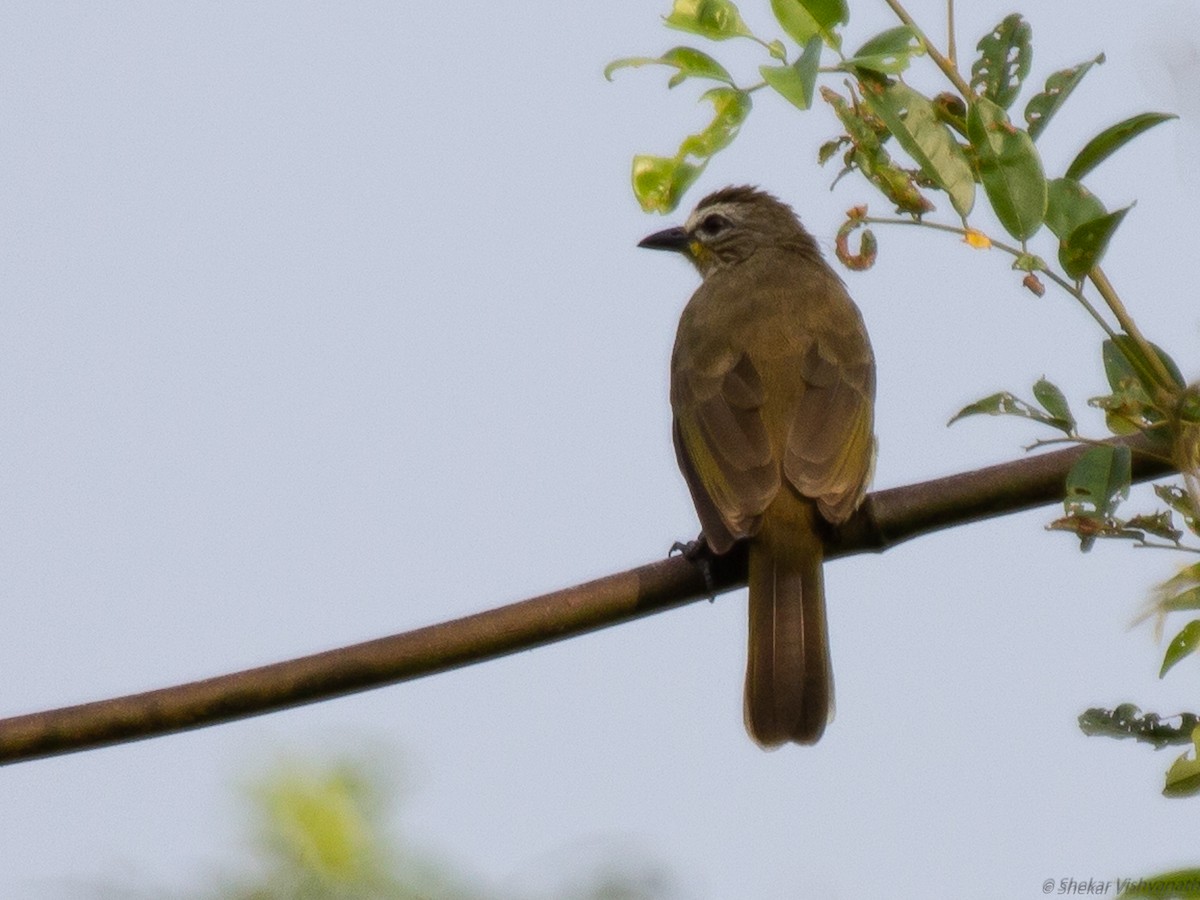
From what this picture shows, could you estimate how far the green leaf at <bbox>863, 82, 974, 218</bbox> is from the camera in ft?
9.47

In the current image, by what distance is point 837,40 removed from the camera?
3129 millimetres

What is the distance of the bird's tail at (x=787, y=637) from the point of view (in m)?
4.62

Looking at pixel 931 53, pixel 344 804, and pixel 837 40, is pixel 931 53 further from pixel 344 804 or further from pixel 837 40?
pixel 344 804

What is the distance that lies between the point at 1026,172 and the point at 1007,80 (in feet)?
1.08

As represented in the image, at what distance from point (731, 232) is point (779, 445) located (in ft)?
7.64

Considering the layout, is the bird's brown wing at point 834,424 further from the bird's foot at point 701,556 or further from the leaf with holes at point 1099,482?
the leaf with holes at point 1099,482

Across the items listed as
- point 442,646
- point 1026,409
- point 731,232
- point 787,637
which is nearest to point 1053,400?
point 1026,409

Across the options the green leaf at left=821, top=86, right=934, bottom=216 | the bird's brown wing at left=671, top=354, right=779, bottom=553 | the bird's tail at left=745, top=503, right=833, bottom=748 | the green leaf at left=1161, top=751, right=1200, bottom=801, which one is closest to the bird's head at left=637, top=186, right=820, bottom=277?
the bird's brown wing at left=671, top=354, right=779, bottom=553

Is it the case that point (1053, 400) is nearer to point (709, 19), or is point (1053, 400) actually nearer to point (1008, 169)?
point (1008, 169)

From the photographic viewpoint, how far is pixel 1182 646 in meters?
2.60

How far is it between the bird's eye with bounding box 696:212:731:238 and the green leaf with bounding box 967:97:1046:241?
4315mm

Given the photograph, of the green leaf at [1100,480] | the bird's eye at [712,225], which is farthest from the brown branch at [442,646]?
the bird's eye at [712,225]

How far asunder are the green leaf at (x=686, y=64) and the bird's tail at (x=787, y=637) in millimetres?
1739

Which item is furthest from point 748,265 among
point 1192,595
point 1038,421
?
point 1192,595
